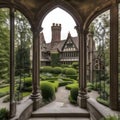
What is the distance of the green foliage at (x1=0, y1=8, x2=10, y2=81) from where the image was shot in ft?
25.6

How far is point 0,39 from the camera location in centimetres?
787

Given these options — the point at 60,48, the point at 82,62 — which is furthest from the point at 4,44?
the point at 60,48

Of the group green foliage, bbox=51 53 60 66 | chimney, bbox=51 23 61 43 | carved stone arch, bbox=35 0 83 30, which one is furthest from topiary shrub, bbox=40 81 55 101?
chimney, bbox=51 23 61 43

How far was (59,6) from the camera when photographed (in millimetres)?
4992

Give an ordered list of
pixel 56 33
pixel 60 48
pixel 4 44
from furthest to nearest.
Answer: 1. pixel 56 33
2. pixel 60 48
3. pixel 4 44

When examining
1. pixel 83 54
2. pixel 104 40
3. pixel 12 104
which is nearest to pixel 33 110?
pixel 12 104

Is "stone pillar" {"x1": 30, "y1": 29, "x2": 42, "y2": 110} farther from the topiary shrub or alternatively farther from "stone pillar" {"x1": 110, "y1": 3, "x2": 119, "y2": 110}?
"stone pillar" {"x1": 110, "y1": 3, "x2": 119, "y2": 110}

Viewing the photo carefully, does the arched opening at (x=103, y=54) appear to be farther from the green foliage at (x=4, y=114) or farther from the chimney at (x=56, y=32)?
the chimney at (x=56, y=32)

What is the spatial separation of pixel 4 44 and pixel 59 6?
3.98 m

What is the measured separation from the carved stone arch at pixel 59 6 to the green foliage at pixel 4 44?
3223 millimetres

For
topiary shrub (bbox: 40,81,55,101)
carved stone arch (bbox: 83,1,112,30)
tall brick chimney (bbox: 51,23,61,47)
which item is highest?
tall brick chimney (bbox: 51,23,61,47)

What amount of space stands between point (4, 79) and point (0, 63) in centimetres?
108

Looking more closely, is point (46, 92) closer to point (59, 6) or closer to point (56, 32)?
point (59, 6)

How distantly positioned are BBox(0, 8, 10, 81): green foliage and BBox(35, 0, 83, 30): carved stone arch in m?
3.22
